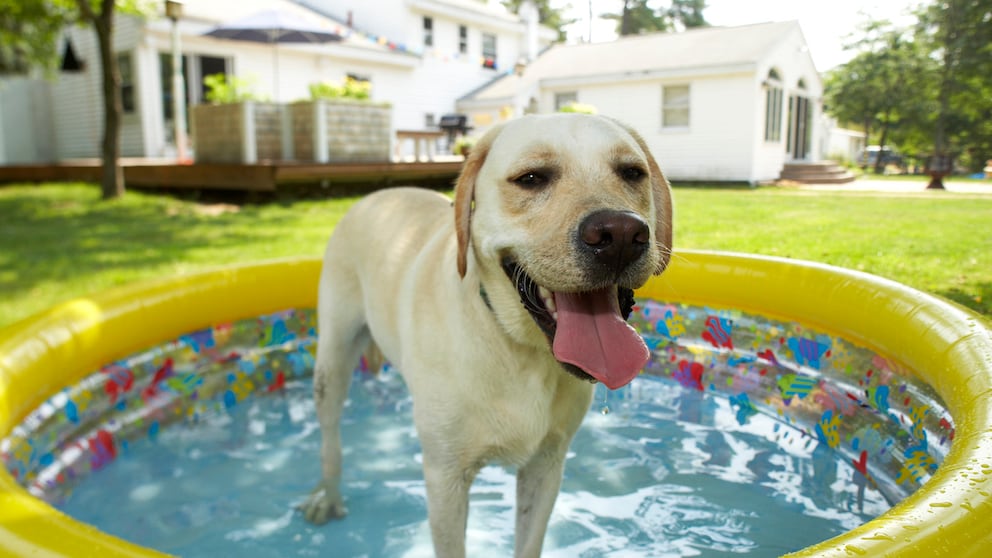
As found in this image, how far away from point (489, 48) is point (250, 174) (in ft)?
52.4

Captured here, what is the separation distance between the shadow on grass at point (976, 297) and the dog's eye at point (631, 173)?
11.4 ft

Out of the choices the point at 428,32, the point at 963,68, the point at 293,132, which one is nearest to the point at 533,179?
the point at 963,68

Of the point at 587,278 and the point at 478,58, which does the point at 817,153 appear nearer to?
the point at 478,58

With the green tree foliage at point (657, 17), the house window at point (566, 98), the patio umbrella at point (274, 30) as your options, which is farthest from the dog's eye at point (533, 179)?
the green tree foliage at point (657, 17)

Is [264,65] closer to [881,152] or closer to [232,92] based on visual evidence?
[232,92]

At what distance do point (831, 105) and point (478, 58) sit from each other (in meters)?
11.9

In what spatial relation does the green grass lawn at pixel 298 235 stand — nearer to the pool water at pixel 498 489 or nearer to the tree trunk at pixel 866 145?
the pool water at pixel 498 489

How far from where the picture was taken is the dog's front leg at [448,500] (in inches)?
89.0

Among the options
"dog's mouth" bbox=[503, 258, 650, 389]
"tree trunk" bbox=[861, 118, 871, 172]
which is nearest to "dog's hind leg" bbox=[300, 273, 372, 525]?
"dog's mouth" bbox=[503, 258, 650, 389]

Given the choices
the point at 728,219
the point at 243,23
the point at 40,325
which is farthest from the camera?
the point at 243,23

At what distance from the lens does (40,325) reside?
3107 millimetres

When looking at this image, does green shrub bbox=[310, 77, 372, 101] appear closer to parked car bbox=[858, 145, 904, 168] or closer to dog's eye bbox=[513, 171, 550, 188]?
dog's eye bbox=[513, 171, 550, 188]

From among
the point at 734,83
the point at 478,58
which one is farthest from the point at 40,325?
the point at 478,58

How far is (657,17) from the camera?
4534 cm
